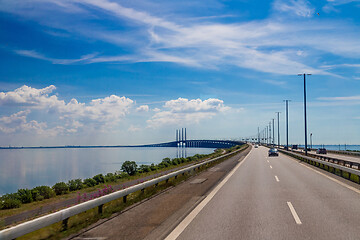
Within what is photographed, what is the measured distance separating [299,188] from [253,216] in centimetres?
631

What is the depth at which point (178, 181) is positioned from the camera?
16.7 metres

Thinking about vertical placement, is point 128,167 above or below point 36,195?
below

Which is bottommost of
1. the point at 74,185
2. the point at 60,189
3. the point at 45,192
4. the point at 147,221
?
the point at 74,185

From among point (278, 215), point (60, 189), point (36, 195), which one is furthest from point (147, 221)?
point (60, 189)

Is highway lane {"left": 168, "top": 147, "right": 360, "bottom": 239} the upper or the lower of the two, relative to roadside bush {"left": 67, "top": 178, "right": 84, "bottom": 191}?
upper

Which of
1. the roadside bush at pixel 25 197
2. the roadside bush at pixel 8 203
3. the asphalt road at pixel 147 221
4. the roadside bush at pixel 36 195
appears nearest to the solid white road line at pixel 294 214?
the asphalt road at pixel 147 221

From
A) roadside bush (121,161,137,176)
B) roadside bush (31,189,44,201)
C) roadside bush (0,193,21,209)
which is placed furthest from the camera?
roadside bush (121,161,137,176)

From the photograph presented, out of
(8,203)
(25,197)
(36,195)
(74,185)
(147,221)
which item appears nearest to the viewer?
(147,221)

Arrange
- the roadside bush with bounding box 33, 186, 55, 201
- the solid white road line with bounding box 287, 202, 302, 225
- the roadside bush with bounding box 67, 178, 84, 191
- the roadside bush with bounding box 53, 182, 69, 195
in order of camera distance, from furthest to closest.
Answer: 1. the roadside bush with bounding box 67, 178, 84, 191
2. the roadside bush with bounding box 53, 182, 69, 195
3. the roadside bush with bounding box 33, 186, 55, 201
4. the solid white road line with bounding box 287, 202, 302, 225

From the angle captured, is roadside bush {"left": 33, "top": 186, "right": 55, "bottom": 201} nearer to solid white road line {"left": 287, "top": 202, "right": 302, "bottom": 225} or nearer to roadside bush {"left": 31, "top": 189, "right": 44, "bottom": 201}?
roadside bush {"left": 31, "top": 189, "right": 44, "bottom": 201}

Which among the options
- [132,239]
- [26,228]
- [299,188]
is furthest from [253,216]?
[299,188]

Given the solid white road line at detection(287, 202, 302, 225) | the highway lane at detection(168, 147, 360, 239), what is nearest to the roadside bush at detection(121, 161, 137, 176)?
the highway lane at detection(168, 147, 360, 239)

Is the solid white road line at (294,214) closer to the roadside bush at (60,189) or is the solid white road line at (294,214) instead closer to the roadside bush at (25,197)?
the roadside bush at (25,197)

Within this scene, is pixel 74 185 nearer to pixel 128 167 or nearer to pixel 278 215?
pixel 128 167
